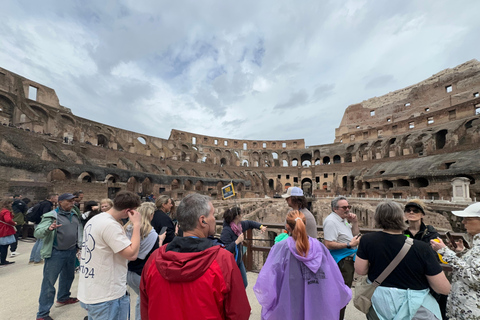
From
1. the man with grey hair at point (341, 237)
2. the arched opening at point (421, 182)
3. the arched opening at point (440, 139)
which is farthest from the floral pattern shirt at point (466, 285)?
the arched opening at point (440, 139)

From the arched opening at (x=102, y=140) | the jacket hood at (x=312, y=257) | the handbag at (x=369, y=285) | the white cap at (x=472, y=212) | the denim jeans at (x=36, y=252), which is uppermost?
the arched opening at (x=102, y=140)

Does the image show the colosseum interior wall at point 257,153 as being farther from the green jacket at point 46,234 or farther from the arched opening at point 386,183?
the green jacket at point 46,234

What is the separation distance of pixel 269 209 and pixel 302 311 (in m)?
17.5

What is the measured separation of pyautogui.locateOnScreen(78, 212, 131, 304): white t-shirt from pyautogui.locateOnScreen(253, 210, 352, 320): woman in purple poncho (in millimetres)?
1338

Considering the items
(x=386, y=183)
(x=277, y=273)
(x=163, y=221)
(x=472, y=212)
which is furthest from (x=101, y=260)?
(x=386, y=183)

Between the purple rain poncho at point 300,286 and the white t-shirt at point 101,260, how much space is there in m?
1.33

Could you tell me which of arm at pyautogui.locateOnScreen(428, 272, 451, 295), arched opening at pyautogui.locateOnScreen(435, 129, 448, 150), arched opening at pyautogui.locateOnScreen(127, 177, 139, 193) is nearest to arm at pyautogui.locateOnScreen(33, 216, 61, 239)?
arm at pyautogui.locateOnScreen(428, 272, 451, 295)

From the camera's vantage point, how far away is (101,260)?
1992 mm

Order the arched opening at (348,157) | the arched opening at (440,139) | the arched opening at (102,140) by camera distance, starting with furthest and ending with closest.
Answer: the arched opening at (348,157)
the arched opening at (440,139)
the arched opening at (102,140)

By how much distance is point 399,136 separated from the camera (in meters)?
35.0

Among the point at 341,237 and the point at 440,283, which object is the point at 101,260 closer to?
the point at 341,237

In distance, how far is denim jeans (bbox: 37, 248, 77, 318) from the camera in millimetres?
2830

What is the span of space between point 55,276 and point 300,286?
3.31 metres

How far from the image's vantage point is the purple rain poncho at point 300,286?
1.72m
